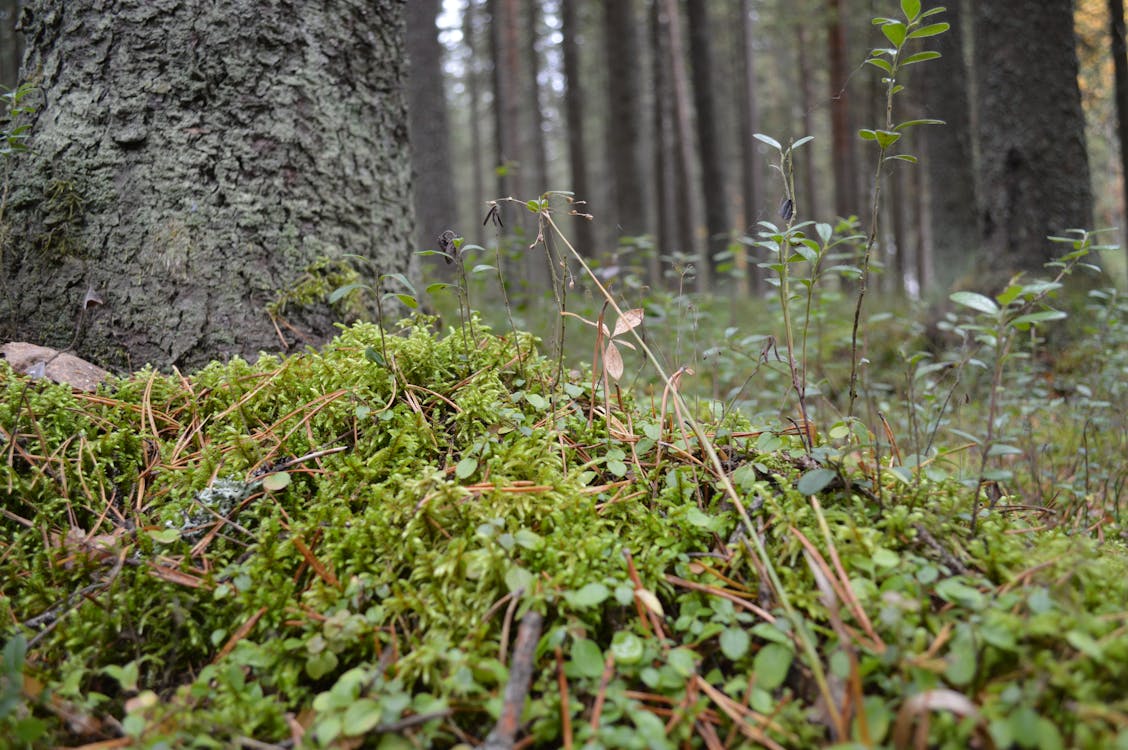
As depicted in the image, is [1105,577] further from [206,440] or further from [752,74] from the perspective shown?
[752,74]

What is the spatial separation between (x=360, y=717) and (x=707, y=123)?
11372mm

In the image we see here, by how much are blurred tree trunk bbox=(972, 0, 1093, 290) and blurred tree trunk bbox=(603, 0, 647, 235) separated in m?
5.05

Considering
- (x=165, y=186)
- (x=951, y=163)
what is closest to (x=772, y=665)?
(x=165, y=186)

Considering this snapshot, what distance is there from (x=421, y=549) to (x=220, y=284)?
1.54 m

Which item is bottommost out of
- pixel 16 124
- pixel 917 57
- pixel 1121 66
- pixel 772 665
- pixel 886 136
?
pixel 772 665

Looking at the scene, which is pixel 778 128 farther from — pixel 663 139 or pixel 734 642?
pixel 734 642

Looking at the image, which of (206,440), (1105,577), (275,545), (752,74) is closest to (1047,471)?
(1105,577)

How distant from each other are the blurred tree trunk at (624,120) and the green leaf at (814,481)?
869 centimetres

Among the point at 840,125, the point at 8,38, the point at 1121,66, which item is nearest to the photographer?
the point at 1121,66

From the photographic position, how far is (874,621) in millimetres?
1257

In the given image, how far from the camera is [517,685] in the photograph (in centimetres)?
118

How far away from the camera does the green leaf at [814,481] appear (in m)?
1.48

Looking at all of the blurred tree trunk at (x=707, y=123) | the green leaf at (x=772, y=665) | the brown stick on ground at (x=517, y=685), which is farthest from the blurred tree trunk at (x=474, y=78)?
the green leaf at (x=772, y=665)

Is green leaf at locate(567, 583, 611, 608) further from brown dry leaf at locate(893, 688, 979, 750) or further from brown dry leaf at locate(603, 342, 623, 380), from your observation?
brown dry leaf at locate(603, 342, 623, 380)
